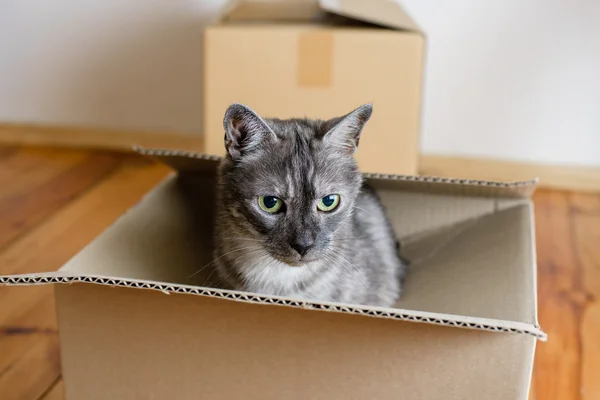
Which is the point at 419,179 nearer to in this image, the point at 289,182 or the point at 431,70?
the point at 289,182

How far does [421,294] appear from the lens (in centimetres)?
136

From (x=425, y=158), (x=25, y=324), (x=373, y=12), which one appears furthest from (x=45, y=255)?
(x=425, y=158)

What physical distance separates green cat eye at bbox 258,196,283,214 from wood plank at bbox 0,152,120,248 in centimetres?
113

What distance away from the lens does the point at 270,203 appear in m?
1.07

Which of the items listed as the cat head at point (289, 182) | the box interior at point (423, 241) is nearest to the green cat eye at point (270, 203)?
the cat head at point (289, 182)

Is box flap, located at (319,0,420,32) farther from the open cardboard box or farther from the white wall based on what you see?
the open cardboard box

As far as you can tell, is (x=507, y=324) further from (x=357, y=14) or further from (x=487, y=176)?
(x=487, y=176)

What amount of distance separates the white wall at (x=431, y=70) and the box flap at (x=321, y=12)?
318 mm

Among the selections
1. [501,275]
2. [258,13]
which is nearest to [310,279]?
[501,275]

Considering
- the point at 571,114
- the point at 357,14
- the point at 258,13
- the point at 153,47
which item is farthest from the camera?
the point at 153,47

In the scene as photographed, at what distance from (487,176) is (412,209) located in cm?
104

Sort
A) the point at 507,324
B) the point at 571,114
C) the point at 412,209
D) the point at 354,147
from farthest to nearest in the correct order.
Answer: the point at 571,114, the point at 412,209, the point at 354,147, the point at 507,324

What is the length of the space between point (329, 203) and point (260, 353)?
308mm

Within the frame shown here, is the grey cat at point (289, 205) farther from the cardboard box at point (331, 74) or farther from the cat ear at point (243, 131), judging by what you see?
the cardboard box at point (331, 74)
